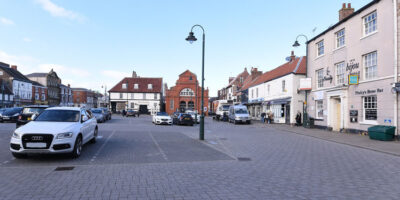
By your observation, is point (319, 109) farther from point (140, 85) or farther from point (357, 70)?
point (140, 85)

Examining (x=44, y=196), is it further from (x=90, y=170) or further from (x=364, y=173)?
(x=364, y=173)

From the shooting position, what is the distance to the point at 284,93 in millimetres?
29734

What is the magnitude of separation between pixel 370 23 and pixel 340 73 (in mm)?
4388

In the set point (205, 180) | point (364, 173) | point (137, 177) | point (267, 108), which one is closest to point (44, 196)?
point (137, 177)

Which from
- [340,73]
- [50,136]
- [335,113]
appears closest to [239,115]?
[335,113]

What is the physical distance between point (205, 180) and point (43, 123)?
5.74 m

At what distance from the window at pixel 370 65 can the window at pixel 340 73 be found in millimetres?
2332

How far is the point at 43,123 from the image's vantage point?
8.15m

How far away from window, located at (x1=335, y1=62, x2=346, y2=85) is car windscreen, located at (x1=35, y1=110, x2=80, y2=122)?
1876 centimetres

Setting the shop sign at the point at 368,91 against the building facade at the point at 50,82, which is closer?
the shop sign at the point at 368,91

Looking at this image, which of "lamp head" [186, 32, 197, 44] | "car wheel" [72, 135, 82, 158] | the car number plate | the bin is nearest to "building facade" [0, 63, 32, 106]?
"lamp head" [186, 32, 197, 44]

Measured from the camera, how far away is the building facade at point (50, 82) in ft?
245

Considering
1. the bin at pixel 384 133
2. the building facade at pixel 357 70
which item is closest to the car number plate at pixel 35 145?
the bin at pixel 384 133

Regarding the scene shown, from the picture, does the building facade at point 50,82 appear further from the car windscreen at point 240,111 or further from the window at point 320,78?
the window at point 320,78
